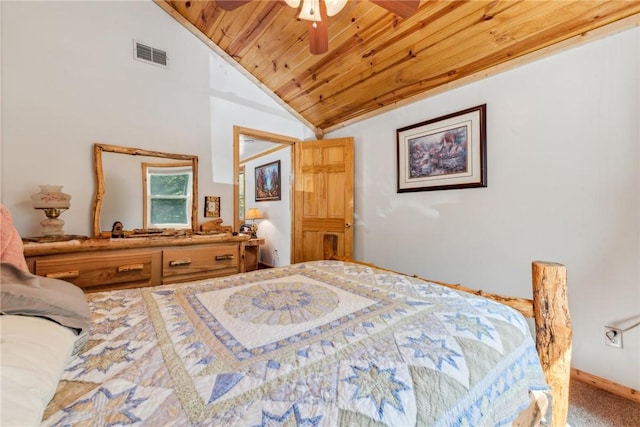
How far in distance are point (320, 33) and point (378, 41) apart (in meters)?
0.82

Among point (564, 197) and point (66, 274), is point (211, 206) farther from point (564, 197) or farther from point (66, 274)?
point (564, 197)

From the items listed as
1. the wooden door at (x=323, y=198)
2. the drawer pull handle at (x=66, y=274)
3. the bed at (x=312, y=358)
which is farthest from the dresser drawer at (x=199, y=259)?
the wooden door at (x=323, y=198)

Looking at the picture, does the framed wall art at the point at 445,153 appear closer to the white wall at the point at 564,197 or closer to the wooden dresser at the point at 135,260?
the white wall at the point at 564,197

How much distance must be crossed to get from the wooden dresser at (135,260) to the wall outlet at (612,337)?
2.78m

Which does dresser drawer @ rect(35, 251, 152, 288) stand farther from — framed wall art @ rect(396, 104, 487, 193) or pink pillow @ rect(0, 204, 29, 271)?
framed wall art @ rect(396, 104, 487, 193)

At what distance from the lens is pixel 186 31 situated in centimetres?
279

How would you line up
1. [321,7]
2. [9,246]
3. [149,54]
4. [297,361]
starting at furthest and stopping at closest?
[149,54], [321,7], [9,246], [297,361]

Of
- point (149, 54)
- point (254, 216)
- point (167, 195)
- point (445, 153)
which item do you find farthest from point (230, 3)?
point (254, 216)

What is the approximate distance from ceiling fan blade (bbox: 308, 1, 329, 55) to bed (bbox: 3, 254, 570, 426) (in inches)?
63.7

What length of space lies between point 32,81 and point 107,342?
98.8 inches

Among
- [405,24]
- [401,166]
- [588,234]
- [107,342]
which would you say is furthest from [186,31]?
[588,234]

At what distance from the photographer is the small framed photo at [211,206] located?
2.85 m

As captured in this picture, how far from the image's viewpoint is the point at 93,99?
2264 mm

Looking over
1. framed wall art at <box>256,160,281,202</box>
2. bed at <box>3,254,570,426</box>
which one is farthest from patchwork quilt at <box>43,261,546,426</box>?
framed wall art at <box>256,160,281,202</box>
